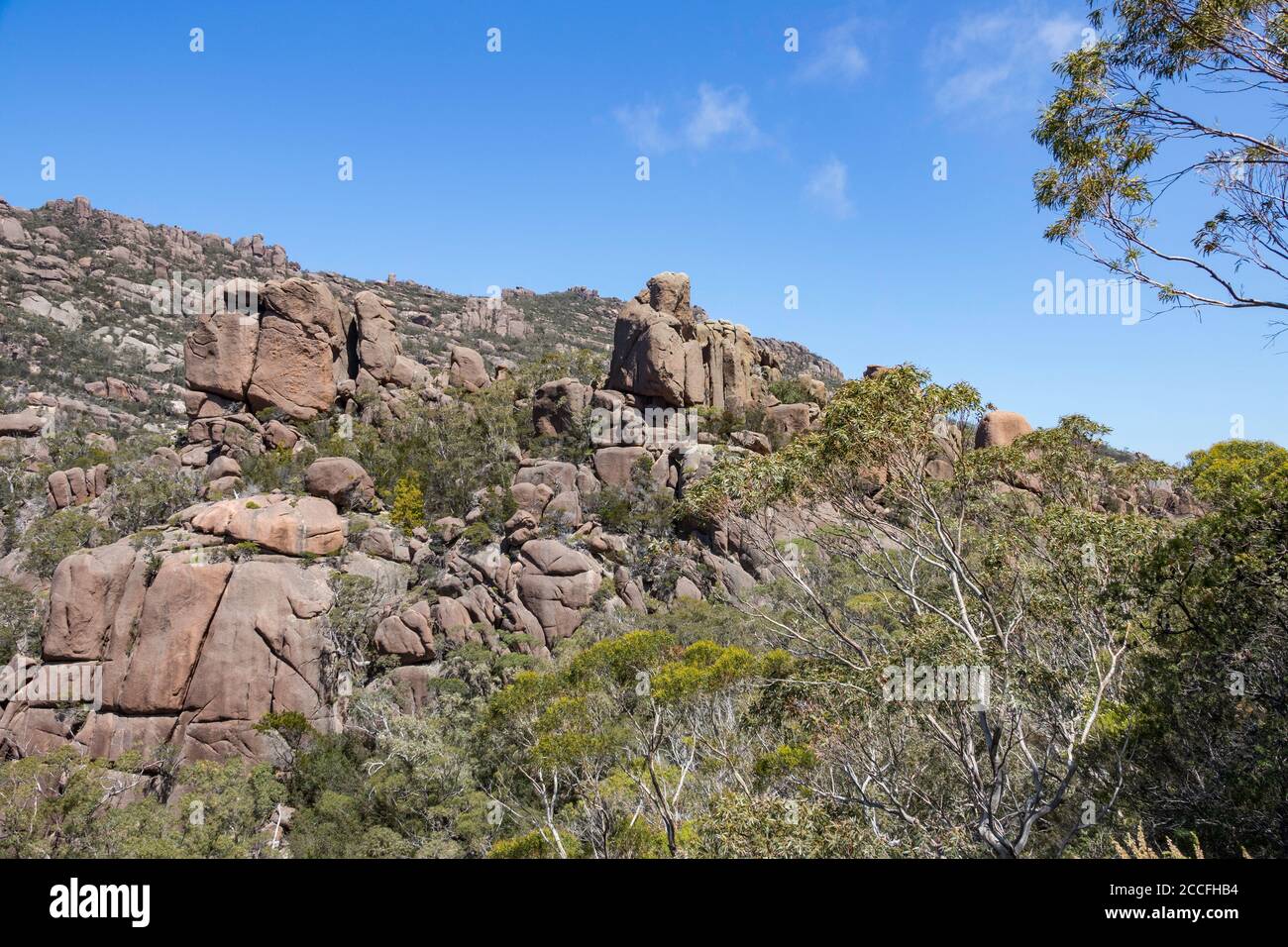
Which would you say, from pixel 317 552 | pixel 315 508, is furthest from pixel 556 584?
pixel 315 508

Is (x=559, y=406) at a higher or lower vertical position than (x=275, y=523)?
higher

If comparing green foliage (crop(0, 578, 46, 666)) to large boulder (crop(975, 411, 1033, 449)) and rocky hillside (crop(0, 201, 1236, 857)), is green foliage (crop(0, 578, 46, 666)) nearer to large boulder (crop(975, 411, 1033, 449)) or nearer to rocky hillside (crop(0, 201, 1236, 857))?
rocky hillside (crop(0, 201, 1236, 857))

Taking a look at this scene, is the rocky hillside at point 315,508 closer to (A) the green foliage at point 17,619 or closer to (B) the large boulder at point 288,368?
(B) the large boulder at point 288,368

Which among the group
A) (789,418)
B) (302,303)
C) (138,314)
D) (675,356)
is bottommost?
(789,418)

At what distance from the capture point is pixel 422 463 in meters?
35.4

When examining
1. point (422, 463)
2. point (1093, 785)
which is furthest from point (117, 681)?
point (1093, 785)

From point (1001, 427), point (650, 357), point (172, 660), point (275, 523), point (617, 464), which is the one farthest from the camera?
point (650, 357)

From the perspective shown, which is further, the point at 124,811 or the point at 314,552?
the point at 314,552

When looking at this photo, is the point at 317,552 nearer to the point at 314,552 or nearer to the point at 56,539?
the point at 314,552

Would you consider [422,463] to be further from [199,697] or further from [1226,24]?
[1226,24]

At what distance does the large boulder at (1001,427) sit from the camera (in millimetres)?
33875

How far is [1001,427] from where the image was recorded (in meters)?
34.0

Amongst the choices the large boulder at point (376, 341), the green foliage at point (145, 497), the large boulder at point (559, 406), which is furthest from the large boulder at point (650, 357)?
the green foliage at point (145, 497)

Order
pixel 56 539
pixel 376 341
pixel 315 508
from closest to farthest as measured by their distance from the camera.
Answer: pixel 315 508
pixel 56 539
pixel 376 341
